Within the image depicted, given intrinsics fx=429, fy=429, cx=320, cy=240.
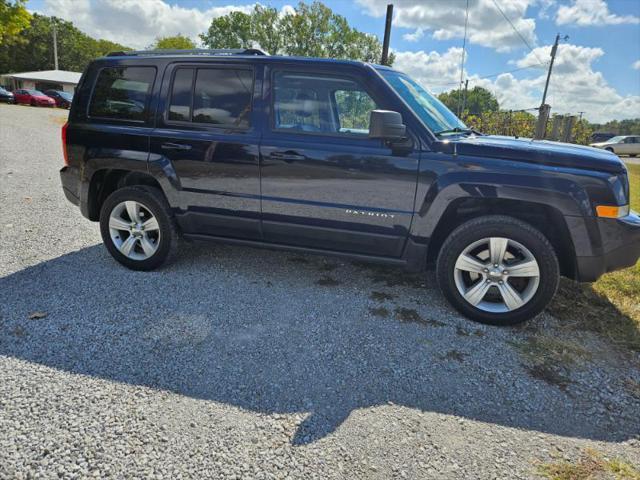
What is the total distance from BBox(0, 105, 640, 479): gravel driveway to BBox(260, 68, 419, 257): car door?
0.62 m

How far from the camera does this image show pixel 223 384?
254cm

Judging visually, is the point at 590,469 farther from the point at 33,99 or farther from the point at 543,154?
the point at 33,99

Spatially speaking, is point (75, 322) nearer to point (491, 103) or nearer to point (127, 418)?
Result: point (127, 418)

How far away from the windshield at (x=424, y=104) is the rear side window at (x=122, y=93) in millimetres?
2122

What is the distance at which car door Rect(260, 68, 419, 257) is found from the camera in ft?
11.0

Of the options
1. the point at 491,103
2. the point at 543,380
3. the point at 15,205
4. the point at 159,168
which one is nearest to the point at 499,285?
the point at 543,380

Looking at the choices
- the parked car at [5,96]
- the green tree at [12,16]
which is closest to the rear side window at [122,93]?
the green tree at [12,16]

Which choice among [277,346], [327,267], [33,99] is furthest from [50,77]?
[277,346]

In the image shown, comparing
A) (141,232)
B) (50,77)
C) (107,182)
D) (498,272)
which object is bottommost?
(141,232)

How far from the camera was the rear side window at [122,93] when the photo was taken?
388 centimetres

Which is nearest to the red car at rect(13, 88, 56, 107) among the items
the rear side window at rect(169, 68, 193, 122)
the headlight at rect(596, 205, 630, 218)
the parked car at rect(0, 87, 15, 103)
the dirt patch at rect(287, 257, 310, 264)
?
the parked car at rect(0, 87, 15, 103)

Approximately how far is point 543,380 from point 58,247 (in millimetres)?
4749

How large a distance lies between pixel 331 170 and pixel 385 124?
602mm

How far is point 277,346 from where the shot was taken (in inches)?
116
